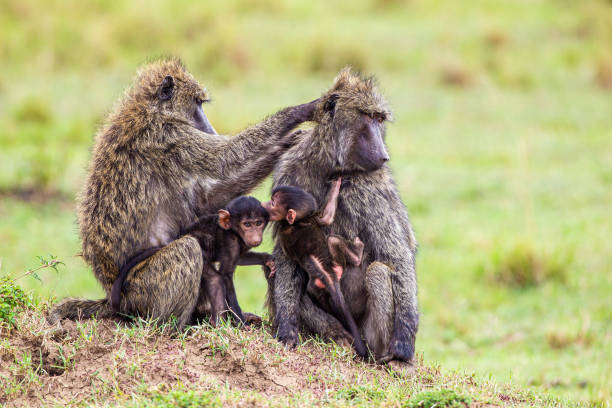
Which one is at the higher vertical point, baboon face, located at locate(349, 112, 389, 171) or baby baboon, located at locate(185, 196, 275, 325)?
baboon face, located at locate(349, 112, 389, 171)

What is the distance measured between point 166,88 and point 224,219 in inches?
37.8

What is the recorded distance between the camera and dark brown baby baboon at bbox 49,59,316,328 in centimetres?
444

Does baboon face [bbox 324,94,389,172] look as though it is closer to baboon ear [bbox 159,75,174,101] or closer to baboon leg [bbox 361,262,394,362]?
baboon leg [bbox 361,262,394,362]

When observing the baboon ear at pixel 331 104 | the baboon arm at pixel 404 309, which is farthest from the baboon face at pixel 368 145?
the baboon arm at pixel 404 309

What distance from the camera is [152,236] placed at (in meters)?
4.62

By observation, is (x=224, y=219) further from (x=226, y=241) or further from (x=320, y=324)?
(x=320, y=324)

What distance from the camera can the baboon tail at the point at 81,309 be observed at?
459 cm

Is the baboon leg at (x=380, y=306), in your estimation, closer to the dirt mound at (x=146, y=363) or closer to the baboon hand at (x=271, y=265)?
the dirt mound at (x=146, y=363)

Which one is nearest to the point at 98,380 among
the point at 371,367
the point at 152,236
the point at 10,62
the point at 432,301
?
the point at 152,236

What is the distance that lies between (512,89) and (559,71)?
1.34m

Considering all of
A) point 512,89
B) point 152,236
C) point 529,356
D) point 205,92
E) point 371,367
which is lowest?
point 529,356

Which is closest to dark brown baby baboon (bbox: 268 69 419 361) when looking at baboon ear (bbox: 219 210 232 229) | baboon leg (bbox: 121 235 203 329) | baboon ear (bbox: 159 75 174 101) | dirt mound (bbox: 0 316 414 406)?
dirt mound (bbox: 0 316 414 406)

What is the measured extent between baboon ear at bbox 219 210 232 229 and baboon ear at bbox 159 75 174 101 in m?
0.86

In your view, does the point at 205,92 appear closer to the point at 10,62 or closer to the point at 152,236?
the point at 152,236
